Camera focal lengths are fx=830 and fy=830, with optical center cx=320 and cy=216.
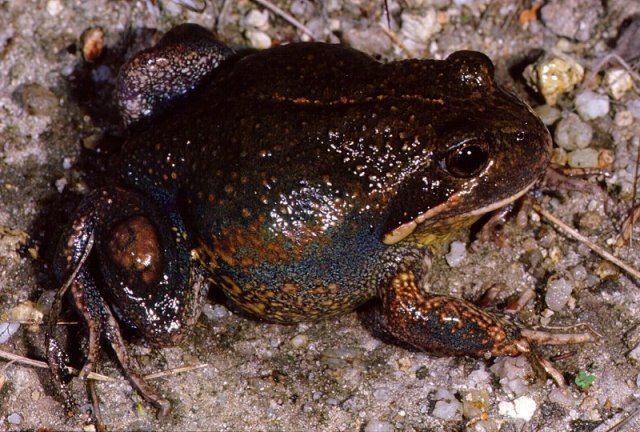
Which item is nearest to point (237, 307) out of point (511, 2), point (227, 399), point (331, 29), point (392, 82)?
point (227, 399)

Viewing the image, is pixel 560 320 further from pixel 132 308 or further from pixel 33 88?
pixel 33 88

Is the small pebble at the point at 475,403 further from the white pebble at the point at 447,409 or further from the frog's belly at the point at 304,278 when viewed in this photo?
the frog's belly at the point at 304,278

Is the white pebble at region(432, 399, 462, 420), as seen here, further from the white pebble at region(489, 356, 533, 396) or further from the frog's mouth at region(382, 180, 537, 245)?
the frog's mouth at region(382, 180, 537, 245)

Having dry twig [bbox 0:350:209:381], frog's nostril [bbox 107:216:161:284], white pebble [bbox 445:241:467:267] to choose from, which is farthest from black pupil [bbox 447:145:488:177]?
dry twig [bbox 0:350:209:381]

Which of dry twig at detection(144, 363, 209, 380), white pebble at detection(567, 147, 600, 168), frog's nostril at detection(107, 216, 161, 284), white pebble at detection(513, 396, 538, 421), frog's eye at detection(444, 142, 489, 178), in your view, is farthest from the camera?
white pebble at detection(567, 147, 600, 168)

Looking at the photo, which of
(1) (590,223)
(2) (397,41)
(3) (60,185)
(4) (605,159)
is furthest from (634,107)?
(3) (60,185)
